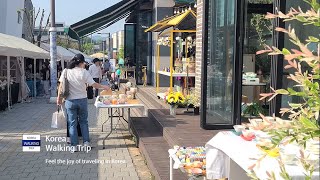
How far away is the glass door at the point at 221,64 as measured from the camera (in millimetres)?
6434

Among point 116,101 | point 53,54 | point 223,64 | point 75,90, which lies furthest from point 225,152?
point 53,54

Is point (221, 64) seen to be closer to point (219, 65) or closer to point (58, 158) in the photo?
point (219, 65)

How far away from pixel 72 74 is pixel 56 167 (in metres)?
1.59

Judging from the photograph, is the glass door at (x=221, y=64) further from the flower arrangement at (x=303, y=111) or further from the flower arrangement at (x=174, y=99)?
the flower arrangement at (x=303, y=111)

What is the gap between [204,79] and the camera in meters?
6.52

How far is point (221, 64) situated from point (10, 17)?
2535 centimetres

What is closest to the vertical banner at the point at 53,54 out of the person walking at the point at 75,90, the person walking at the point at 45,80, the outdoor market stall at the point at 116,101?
the person walking at the point at 45,80

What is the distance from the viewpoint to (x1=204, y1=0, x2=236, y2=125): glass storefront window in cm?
660

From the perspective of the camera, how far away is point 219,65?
6727mm

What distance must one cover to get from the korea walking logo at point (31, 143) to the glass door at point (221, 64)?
3.18 meters

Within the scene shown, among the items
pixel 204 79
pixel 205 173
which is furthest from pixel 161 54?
pixel 205 173

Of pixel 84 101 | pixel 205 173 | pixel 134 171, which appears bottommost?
pixel 134 171

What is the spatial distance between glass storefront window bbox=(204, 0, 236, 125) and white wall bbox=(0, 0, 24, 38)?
77.1 ft

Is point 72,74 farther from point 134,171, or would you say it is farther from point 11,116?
point 11,116
